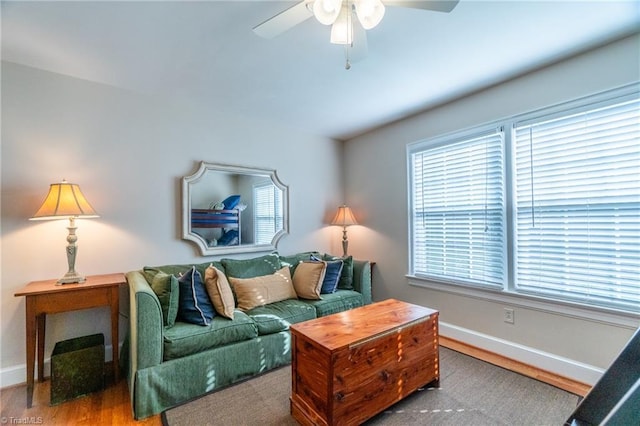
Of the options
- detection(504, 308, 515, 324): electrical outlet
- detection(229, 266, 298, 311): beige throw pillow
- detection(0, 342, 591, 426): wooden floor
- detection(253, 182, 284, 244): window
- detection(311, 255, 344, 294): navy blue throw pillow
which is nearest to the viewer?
detection(0, 342, 591, 426): wooden floor

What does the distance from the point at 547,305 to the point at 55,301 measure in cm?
373

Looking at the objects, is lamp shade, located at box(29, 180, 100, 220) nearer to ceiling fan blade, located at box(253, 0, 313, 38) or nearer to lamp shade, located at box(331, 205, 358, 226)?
ceiling fan blade, located at box(253, 0, 313, 38)

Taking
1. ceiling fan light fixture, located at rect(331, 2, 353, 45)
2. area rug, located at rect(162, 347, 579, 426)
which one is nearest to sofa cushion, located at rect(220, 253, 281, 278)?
area rug, located at rect(162, 347, 579, 426)

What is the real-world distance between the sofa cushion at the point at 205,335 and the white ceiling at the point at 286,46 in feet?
6.62

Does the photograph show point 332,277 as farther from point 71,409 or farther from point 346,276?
point 71,409

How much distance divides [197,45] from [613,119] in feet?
9.86

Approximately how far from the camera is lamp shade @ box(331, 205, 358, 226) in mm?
3854

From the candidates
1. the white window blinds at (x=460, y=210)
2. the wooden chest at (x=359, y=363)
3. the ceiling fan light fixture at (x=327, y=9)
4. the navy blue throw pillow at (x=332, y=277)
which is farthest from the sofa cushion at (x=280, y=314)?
the ceiling fan light fixture at (x=327, y=9)

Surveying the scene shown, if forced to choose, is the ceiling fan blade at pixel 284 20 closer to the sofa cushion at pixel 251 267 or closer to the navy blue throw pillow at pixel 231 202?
the navy blue throw pillow at pixel 231 202

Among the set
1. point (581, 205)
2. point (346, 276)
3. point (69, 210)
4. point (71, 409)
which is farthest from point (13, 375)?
point (581, 205)

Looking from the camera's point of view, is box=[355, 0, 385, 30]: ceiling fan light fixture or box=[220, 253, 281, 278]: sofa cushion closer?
box=[355, 0, 385, 30]: ceiling fan light fixture

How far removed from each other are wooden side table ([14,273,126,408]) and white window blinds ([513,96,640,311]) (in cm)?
334

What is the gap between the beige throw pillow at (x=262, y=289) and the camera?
2.65 metres

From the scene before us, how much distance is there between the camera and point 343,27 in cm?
151
